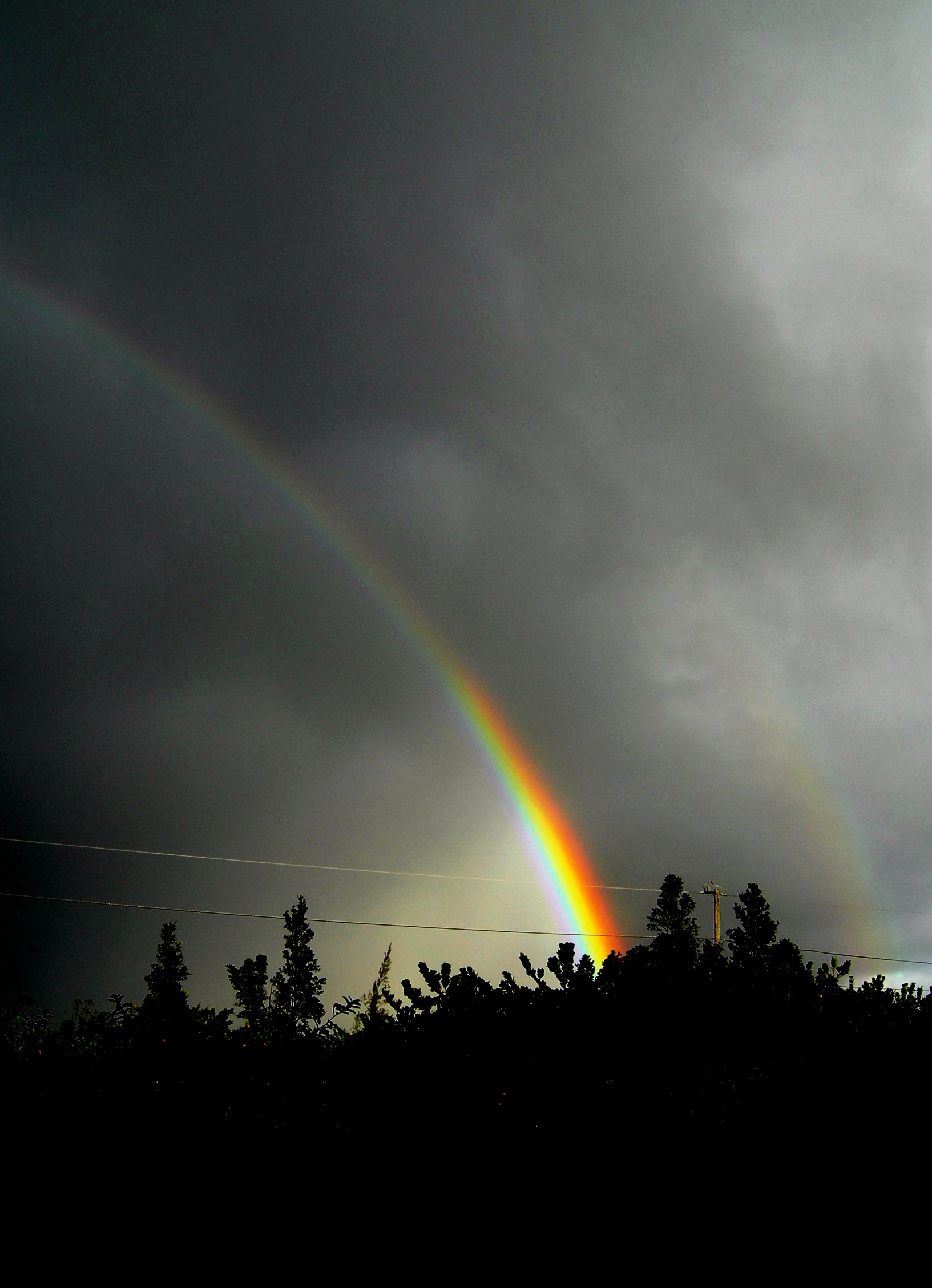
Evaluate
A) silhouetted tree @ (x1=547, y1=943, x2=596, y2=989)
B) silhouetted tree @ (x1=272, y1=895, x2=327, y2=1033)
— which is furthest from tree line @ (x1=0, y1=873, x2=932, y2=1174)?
silhouetted tree @ (x1=272, y1=895, x2=327, y2=1033)

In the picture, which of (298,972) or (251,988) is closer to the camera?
(251,988)

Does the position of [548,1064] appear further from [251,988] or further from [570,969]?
[251,988]

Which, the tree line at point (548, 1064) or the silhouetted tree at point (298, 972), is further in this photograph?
the silhouetted tree at point (298, 972)

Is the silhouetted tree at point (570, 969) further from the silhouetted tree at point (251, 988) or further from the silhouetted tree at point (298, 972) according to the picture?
the silhouetted tree at point (298, 972)

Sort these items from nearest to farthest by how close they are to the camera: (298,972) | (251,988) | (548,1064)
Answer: (548,1064) → (251,988) → (298,972)

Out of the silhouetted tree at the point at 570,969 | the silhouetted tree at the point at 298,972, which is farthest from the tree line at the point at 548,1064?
the silhouetted tree at the point at 298,972

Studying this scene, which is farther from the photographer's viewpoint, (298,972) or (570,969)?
(298,972)

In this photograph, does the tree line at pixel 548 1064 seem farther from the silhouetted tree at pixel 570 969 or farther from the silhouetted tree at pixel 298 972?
the silhouetted tree at pixel 298 972

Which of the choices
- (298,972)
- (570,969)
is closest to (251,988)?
(570,969)

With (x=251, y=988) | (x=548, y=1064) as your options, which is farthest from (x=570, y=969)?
(x=251, y=988)

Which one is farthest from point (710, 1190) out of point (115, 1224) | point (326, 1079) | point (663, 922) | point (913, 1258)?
point (663, 922)

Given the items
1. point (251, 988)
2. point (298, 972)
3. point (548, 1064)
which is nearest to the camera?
point (548, 1064)

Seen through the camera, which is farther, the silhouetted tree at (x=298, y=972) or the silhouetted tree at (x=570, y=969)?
the silhouetted tree at (x=298, y=972)

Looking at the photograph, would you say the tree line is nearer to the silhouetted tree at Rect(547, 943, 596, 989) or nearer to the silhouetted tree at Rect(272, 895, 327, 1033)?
the silhouetted tree at Rect(547, 943, 596, 989)
